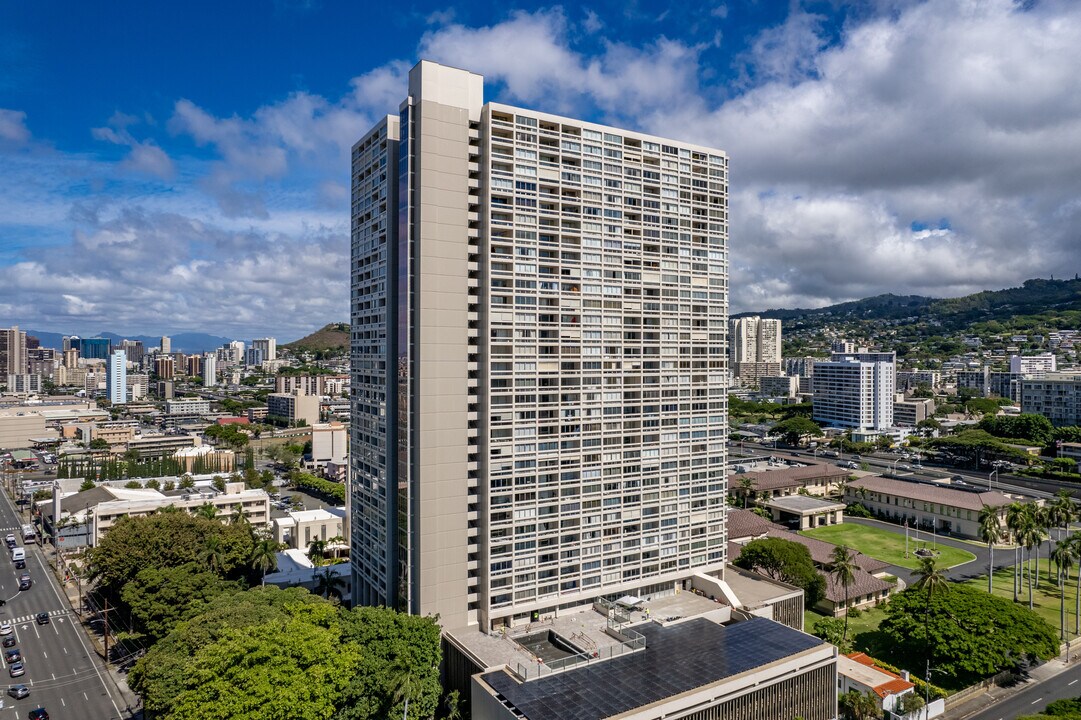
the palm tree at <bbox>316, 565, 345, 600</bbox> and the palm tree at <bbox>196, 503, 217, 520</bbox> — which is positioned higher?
the palm tree at <bbox>196, 503, 217, 520</bbox>

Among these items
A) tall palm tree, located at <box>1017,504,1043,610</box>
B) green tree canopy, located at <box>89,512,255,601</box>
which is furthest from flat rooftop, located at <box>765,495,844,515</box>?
green tree canopy, located at <box>89,512,255,601</box>

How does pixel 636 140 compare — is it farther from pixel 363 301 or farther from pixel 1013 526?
pixel 1013 526

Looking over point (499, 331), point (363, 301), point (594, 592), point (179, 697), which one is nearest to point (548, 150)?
point (499, 331)

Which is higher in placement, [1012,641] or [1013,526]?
[1013,526]

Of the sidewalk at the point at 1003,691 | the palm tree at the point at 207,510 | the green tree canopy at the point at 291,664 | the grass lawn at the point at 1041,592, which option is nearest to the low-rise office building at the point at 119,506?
the palm tree at the point at 207,510

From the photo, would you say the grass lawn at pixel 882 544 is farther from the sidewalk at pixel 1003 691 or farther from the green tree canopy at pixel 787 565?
the sidewalk at pixel 1003 691

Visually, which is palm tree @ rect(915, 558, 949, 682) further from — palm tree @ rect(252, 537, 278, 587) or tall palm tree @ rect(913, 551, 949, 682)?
palm tree @ rect(252, 537, 278, 587)
